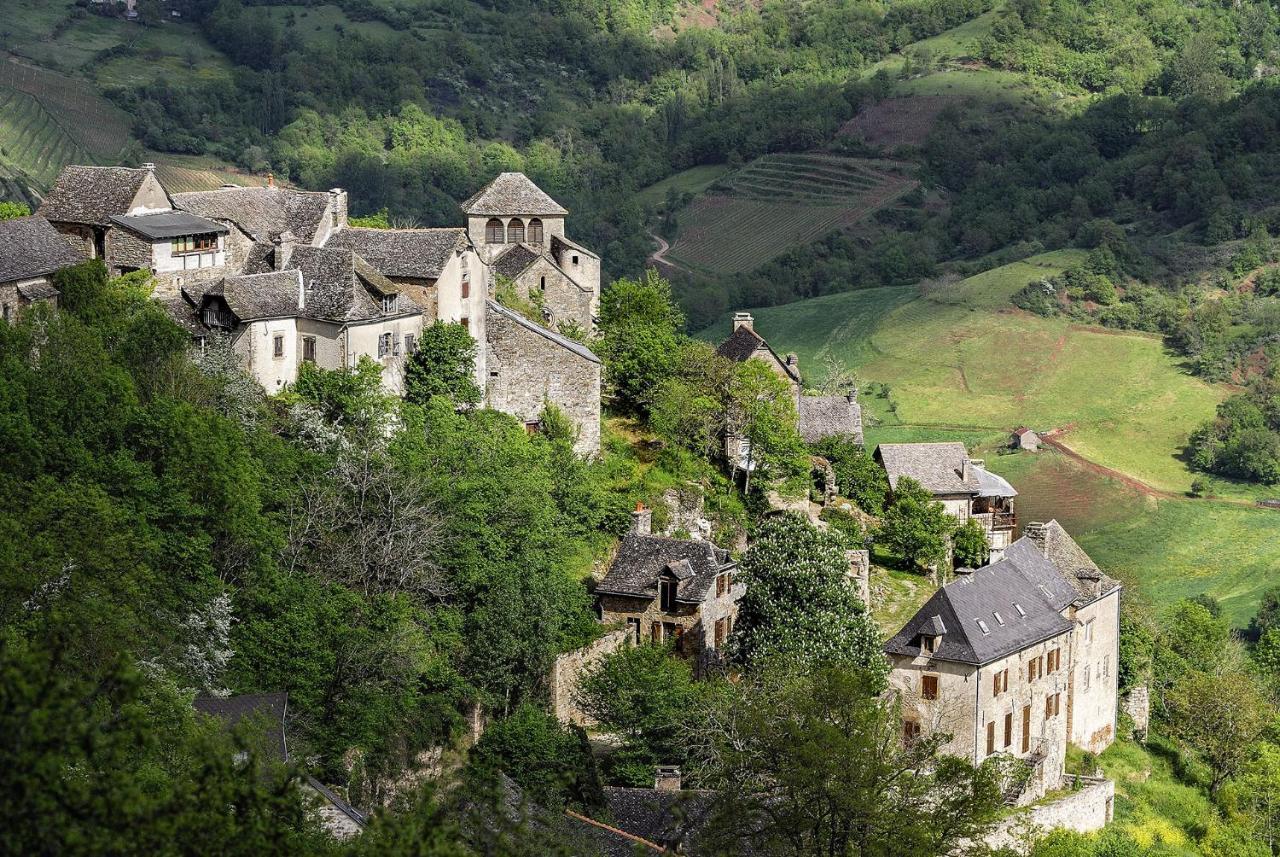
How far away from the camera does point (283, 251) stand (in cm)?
5716

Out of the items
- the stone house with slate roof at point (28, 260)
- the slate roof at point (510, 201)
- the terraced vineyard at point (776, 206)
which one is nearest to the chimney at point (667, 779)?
the stone house with slate roof at point (28, 260)

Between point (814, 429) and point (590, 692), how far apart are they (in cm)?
2125

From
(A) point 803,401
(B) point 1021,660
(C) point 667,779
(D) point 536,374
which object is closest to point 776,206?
(A) point 803,401

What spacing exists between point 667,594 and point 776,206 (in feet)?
440

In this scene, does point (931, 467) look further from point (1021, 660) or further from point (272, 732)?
point (272, 732)

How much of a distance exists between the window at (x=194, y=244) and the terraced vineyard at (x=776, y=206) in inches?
4532

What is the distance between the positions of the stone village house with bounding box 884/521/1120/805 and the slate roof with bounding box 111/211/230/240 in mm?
23137

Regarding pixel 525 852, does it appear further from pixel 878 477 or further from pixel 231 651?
pixel 878 477

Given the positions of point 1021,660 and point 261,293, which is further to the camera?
point 1021,660

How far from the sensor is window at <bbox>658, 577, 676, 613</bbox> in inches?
2136

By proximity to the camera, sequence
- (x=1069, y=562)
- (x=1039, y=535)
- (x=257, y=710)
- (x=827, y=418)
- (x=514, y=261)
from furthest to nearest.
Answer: (x=827, y=418)
(x=514, y=261)
(x=1039, y=535)
(x=1069, y=562)
(x=257, y=710)

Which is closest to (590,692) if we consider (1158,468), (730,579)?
(730,579)

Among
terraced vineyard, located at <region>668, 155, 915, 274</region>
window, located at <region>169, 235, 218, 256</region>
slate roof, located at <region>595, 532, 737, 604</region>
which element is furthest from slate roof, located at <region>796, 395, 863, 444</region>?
terraced vineyard, located at <region>668, 155, 915, 274</region>

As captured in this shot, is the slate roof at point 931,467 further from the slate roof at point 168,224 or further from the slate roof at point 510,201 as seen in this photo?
the slate roof at point 168,224
